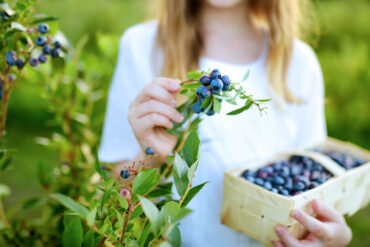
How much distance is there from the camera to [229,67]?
1256 mm

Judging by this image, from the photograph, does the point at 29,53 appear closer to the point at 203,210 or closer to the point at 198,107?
the point at 198,107

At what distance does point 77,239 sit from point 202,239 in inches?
27.6

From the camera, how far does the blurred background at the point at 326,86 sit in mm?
2834

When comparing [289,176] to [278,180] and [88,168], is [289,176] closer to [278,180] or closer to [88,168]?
[278,180]

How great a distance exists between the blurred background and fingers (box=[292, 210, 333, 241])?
1.67 m

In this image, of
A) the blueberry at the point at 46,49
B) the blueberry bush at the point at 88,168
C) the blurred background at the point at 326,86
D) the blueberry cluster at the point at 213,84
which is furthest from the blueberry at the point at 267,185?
the blurred background at the point at 326,86

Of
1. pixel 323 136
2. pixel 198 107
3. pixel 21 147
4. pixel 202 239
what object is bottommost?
pixel 21 147

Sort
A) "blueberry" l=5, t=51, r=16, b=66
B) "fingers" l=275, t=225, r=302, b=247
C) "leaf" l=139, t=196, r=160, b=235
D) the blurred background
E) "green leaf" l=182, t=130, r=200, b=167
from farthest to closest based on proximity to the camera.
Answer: the blurred background, "fingers" l=275, t=225, r=302, b=247, "blueberry" l=5, t=51, r=16, b=66, "green leaf" l=182, t=130, r=200, b=167, "leaf" l=139, t=196, r=160, b=235

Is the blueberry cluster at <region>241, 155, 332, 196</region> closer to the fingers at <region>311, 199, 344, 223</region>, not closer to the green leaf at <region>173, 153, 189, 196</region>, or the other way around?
the fingers at <region>311, 199, 344, 223</region>

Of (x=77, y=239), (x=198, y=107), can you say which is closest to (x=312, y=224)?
(x=198, y=107)

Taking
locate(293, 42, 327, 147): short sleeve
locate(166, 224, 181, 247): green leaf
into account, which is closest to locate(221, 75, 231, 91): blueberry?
locate(166, 224, 181, 247): green leaf

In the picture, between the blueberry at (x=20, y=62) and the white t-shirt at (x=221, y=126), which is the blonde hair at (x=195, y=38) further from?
the blueberry at (x=20, y=62)

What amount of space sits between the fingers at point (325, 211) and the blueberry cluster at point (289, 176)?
0.14ft

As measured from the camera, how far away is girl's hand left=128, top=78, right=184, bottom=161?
2.62ft
